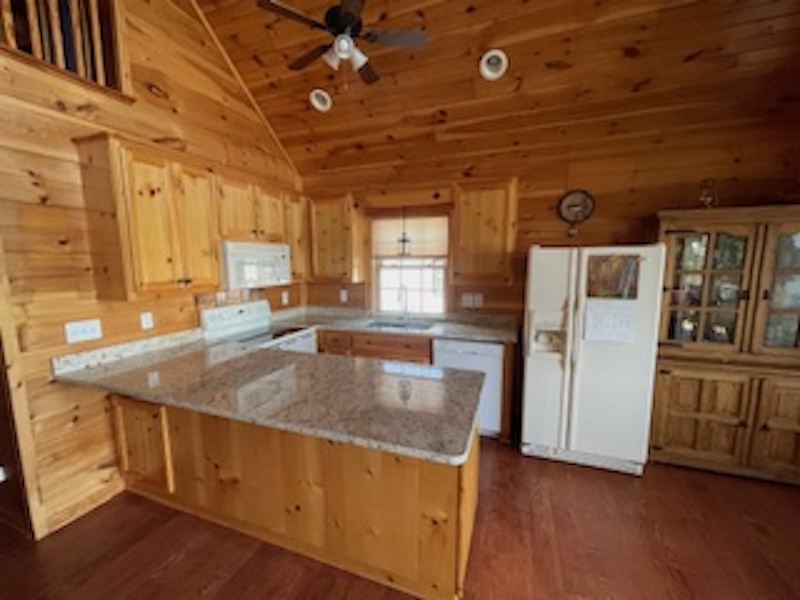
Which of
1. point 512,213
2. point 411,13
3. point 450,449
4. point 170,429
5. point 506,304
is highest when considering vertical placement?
point 411,13

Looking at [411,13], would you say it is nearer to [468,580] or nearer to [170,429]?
[170,429]

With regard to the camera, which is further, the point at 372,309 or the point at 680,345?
the point at 372,309

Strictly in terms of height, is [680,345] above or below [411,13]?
below

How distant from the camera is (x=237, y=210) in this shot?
2814 millimetres

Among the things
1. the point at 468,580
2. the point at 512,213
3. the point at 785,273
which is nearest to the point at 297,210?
the point at 512,213

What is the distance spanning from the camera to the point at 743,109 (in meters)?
2.41

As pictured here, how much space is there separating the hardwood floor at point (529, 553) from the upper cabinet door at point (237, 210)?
6.45 ft

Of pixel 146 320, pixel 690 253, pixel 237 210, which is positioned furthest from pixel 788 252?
pixel 146 320

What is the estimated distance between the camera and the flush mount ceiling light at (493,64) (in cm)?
233

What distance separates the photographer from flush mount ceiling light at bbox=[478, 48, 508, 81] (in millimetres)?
2330

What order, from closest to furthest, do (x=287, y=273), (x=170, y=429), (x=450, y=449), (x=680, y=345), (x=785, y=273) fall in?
(x=450, y=449), (x=170, y=429), (x=785, y=273), (x=680, y=345), (x=287, y=273)

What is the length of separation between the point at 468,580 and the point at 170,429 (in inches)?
69.5

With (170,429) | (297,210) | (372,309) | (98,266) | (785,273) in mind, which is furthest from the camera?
(372,309)

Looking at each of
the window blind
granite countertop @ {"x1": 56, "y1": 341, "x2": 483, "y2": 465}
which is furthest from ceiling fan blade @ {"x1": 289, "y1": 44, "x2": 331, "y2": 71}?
the window blind
